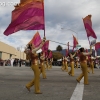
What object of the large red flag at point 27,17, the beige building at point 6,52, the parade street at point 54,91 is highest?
the beige building at point 6,52

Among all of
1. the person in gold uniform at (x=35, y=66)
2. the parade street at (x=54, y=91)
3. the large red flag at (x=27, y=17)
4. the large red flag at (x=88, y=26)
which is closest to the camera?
the parade street at (x=54, y=91)

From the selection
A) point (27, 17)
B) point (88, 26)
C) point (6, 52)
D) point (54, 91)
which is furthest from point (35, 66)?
point (6, 52)

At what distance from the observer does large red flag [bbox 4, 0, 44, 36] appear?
11.2 m

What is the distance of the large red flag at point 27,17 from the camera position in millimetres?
11219

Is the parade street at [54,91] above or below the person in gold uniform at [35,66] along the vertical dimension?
below

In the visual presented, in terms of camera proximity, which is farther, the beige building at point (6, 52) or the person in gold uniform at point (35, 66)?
the beige building at point (6, 52)

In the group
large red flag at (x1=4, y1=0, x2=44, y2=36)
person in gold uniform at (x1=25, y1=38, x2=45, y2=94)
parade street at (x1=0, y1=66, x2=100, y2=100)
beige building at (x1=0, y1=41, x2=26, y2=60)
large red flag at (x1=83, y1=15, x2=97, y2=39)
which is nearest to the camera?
parade street at (x1=0, y1=66, x2=100, y2=100)

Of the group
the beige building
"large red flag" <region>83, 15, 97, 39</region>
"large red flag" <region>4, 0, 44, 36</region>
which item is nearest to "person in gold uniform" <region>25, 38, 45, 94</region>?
"large red flag" <region>4, 0, 44, 36</region>

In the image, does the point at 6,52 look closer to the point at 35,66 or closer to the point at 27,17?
the point at 27,17

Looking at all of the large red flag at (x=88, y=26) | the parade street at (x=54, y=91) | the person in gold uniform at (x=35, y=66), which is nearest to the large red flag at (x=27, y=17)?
the person in gold uniform at (x=35, y=66)

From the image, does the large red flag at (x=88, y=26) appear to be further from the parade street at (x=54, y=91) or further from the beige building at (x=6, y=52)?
the beige building at (x=6, y=52)

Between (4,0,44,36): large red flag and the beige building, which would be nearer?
(4,0,44,36): large red flag

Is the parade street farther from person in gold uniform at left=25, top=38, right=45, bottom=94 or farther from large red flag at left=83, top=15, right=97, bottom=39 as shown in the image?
large red flag at left=83, top=15, right=97, bottom=39

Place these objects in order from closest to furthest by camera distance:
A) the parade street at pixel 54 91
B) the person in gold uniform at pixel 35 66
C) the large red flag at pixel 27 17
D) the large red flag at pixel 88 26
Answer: the parade street at pixel 54 91
the person in gold uniform at pixel 35 66
the large red flag at pixel 27 17
the large red flag at pixel 88 26
